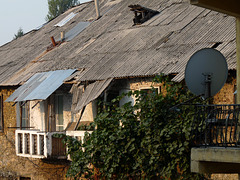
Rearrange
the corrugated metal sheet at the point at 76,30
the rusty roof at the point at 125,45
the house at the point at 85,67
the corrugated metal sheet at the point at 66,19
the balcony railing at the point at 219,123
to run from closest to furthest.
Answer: the balcony railing at the point at 219,123 → the rusty roof at the point at 125,45 → the house at the point at 85,67 → the corrugated metal sheet at the point at 76,30 → the corrugated metal sheet at the point at 66,19

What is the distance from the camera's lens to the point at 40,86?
698 inches

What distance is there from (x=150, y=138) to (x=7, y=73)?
32.7 ft

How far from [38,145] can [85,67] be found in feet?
9.28

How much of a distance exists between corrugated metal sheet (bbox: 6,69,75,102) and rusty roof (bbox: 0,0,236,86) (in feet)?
1.38

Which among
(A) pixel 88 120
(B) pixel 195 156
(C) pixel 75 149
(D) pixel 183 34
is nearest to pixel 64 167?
(A) pixel 88 120

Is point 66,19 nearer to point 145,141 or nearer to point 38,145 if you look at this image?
point 38,145

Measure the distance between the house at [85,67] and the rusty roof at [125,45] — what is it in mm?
34

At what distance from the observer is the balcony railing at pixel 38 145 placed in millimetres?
17234

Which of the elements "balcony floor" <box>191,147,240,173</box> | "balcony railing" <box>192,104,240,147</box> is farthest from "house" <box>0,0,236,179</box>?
"balcony floor" <box>191,147,240,173</box>

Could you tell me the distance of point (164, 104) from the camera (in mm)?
12461

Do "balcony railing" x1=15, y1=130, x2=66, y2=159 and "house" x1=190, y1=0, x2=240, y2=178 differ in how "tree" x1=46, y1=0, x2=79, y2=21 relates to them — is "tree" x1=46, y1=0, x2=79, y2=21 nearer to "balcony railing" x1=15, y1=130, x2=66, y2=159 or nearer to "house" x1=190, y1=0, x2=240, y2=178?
"balcony railing" x1=15, y1=130, x2=66, y2=159

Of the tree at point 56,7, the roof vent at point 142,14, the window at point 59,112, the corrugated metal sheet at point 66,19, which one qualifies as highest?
the tree at point 56,7

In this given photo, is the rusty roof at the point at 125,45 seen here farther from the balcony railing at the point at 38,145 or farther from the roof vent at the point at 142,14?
the balcony railing at the point at 38,145

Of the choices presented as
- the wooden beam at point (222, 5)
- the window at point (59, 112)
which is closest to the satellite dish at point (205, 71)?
the wooden beam at point (222, 5)
